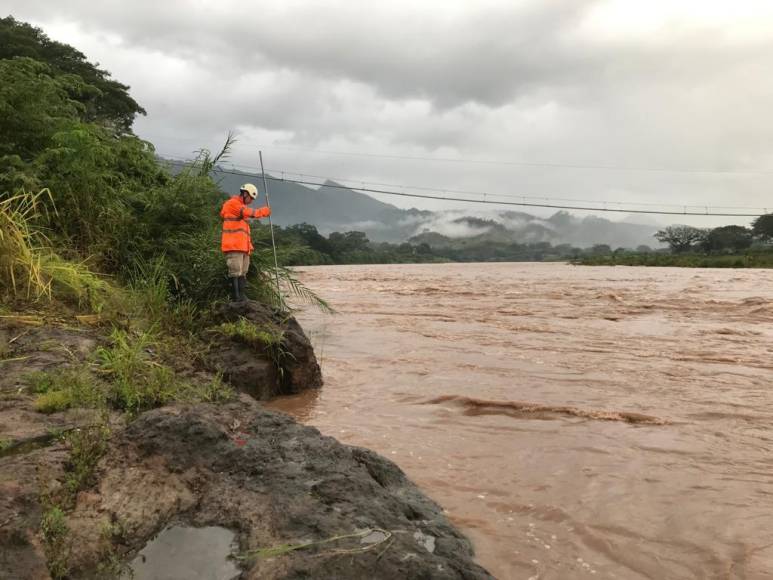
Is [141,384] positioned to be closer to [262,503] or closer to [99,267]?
[262,503]

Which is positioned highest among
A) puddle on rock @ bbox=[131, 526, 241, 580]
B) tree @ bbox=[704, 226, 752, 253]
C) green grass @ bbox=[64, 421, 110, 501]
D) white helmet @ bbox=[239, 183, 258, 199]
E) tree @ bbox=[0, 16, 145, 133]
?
tree @ bbox=[0, 16, 145, 133]

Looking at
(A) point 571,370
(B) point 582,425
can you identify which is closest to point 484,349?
(A) point 571,370

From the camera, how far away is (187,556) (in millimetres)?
2094

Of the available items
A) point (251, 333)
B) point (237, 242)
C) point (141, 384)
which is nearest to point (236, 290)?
point (237, 242)

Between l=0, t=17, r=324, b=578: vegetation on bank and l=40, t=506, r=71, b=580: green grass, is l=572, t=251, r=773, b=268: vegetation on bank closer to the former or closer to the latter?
l=0, t=17, r=324, b=578: vegetation on bank

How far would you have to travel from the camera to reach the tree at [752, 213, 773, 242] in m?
63.5

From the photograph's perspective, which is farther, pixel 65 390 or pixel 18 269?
pixel 18 269

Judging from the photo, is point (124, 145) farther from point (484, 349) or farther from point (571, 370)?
point (571, 370)

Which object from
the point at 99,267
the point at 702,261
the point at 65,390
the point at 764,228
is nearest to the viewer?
the point at 65,390

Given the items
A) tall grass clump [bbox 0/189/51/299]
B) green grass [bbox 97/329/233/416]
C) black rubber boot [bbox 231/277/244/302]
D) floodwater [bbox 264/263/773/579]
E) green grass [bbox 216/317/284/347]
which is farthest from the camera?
black rubber boot [bbox 231/277/244/302]

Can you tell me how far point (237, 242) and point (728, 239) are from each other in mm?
74855

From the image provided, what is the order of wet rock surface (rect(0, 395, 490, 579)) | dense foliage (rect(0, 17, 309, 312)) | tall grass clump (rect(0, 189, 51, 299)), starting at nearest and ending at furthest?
wet rock surface (rect(0, 395, 490, 579)) → tall grass clump (rect(0, 189, 51, 299)) → dense foliage (rect(0, 17, 309, 312))

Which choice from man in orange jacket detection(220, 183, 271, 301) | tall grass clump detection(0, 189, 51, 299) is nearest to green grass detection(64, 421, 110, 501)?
tall grass clump detection(0, 189, 51, 299)

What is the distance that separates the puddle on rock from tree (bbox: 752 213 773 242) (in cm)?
7612
